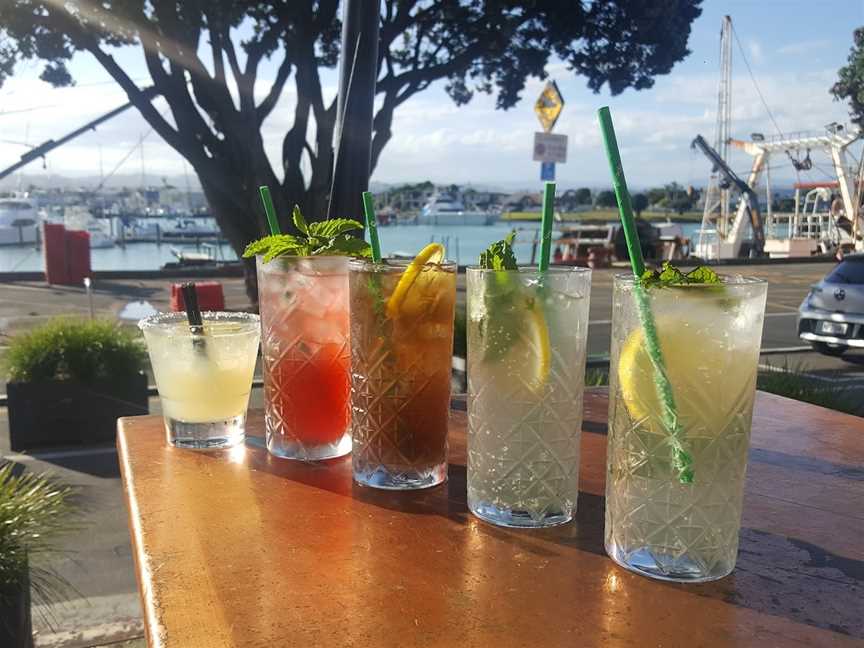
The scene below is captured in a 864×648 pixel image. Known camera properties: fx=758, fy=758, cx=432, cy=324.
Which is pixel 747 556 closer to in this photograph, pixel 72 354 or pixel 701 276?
pixel 701 276

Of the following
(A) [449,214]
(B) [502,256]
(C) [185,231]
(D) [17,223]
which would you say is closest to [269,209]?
(B) [502,256]

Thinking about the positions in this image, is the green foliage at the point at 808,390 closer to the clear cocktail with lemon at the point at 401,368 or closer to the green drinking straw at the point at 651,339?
the clear cocktail with lemon at the point at 401,368

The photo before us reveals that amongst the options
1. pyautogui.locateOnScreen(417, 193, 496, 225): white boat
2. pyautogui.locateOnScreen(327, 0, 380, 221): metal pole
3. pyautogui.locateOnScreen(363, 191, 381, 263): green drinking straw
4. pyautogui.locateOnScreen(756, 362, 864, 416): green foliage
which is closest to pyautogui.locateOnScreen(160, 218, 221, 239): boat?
pyautogui.locateOnScreen(417, 193, 496, 225): white boat

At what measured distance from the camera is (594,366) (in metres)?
6.93

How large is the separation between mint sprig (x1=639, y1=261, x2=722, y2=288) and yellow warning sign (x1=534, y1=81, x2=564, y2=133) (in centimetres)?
857

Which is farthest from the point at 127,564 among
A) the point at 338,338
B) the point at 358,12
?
the point at 358,12

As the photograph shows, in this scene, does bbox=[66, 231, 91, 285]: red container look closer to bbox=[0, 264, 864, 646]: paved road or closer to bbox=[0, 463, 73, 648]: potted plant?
bbox=[0, 264, 864, 646]: paved road

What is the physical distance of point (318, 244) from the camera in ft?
5.08

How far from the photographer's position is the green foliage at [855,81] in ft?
81.1

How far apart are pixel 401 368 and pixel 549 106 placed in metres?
8.51

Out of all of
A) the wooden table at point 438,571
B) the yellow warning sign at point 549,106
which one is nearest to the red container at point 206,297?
the yellow warning sign at point 549,106

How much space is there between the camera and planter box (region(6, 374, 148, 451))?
493 centimetres

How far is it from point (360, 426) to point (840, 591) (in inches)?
31.1

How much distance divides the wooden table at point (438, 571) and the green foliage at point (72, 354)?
159 inches
